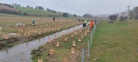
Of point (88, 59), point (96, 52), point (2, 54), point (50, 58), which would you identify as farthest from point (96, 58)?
point (2, 54)

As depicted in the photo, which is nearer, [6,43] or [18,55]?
[18,55]

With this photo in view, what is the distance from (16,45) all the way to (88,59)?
1519 cm

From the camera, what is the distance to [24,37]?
131 feet

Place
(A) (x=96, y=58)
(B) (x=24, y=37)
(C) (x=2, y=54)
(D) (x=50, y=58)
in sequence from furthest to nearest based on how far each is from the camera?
1. (B) (x=24, y=37)
2. (C) (x=2, y=54)
3. (D) (x=50, y=58)
4. (A) (x=96, y=58)

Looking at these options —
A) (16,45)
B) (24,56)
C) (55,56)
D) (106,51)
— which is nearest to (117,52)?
(106,51)

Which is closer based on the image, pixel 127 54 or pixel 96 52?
pixel 127 54

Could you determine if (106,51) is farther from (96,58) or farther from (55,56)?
(55,56)

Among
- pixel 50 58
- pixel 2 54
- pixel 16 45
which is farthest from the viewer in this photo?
pixel 16 45

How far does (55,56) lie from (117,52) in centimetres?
564

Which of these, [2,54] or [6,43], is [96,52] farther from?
[6,43]

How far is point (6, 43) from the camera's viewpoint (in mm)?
33438

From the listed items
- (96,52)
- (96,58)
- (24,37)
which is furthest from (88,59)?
(24,37)

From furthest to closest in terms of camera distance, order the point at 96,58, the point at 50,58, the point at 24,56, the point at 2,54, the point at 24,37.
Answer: the point at 24,37 → the point at 2,54 → the point at 24,56 → the point at 50,58 → the point at 96,58

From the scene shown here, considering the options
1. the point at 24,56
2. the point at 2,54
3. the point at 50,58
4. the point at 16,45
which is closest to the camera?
the point at 50,58
